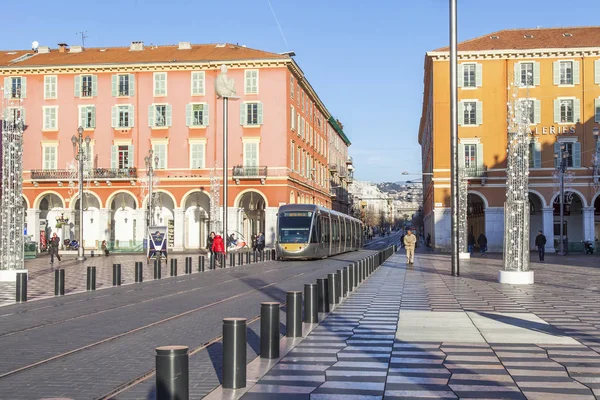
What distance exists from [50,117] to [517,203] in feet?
168

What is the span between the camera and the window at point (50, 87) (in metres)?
64.9

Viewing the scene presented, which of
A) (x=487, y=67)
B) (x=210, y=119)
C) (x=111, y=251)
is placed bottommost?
(x=111, y=251)

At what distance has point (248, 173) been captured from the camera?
61.2m

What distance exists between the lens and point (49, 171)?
63.5 m

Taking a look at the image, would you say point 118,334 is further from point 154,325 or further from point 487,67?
point 487,67

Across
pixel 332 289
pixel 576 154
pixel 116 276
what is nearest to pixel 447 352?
pixel 332 289

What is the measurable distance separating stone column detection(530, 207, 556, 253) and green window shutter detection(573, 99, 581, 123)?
722 centimetres

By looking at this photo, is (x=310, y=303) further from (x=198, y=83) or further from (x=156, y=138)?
(x=198, y=83)

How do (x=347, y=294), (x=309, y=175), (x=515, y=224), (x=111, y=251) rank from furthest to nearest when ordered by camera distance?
(x=309, y=175), (x=111, y=251), (x=515, y=224), (x=347, y=294)

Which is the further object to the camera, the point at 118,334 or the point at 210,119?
the point at 210,119

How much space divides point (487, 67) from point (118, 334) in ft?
175

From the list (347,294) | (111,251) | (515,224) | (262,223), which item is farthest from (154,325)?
(262,223)

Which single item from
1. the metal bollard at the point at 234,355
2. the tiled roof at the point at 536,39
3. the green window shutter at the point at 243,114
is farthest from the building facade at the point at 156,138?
the metal bollard at the point at 234,355

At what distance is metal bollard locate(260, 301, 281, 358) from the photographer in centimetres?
940
